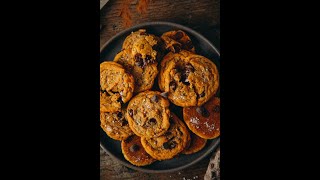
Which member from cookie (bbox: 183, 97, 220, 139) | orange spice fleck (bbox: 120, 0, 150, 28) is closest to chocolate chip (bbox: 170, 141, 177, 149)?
cookie (bbox: 183, 97, 220, 139)

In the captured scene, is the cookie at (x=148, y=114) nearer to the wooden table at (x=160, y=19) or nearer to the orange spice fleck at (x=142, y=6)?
the wooden table at (x=160, y=19)

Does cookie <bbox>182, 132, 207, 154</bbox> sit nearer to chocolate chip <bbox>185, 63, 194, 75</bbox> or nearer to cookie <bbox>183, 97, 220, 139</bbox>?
cookie <bbox>183, 97, 220, 139</bbox>

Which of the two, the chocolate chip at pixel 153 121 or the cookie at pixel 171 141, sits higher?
the chocolate chip at pixel 153 121

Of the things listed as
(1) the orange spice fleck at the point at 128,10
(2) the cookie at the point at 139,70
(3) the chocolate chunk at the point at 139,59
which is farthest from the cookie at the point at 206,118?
(1) the orange spice fleck at the point at 128,10

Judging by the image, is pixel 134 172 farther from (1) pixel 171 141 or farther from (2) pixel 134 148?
(1) pixel 171 141

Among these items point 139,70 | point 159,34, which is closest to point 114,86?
point 139,70
